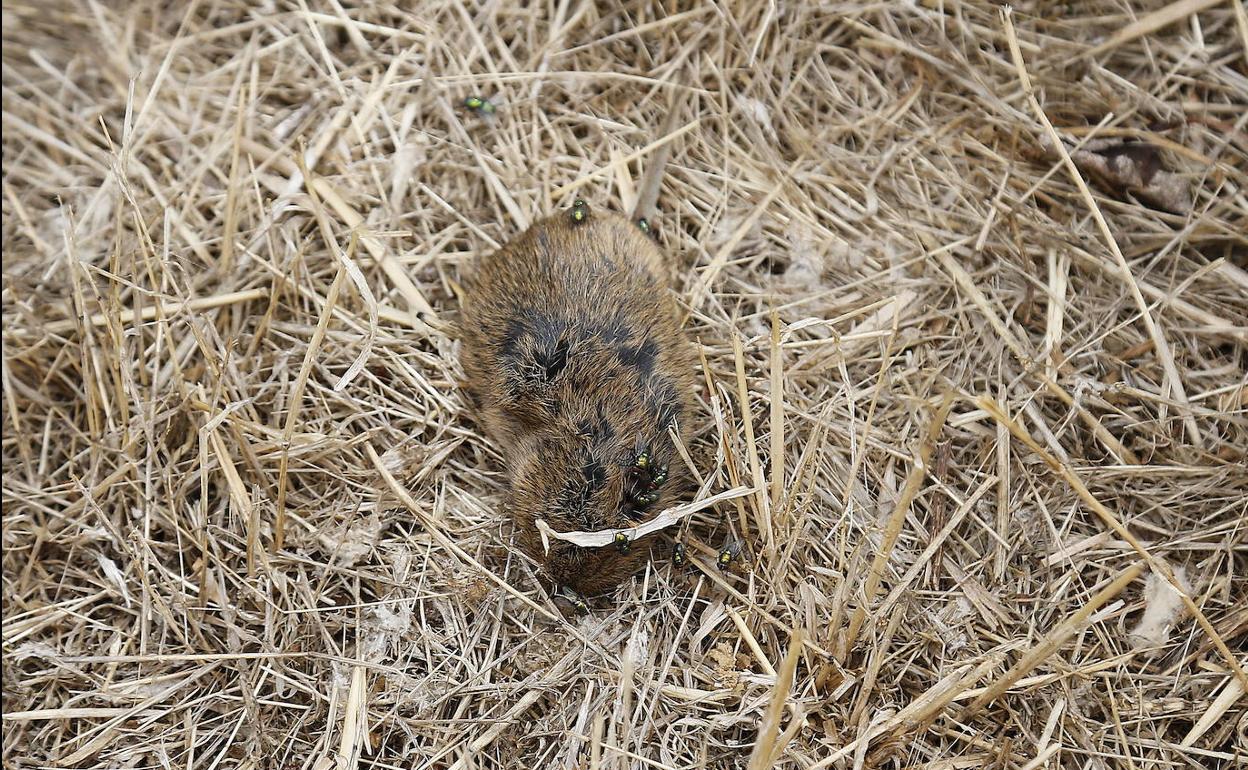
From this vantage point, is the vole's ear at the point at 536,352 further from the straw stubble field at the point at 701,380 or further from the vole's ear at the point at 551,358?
the straw stubble field at the point at 701,380

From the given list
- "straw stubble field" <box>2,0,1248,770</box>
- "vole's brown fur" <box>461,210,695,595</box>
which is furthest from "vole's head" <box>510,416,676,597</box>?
"straw stubble field" <box>2,0,1248,770</box>

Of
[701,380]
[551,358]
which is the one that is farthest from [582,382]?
[701,380]

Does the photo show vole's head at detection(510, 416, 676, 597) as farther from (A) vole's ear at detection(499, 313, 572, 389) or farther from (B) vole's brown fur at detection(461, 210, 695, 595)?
(A) vole's ear at detection(499, 313, 572, 389)

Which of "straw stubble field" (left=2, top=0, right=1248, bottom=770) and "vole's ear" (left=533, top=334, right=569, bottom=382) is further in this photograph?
"vole's ear" (left=533, top=334, right=569, bottom=382)

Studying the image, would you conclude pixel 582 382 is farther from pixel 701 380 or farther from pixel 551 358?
pixel 701 380

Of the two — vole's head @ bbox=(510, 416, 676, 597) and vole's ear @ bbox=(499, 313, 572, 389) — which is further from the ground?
vole's ear @ bbox=(499, 313, 572, 389)

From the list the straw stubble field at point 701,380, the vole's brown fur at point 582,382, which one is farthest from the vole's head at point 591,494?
the straw stubble field at point 701,380
